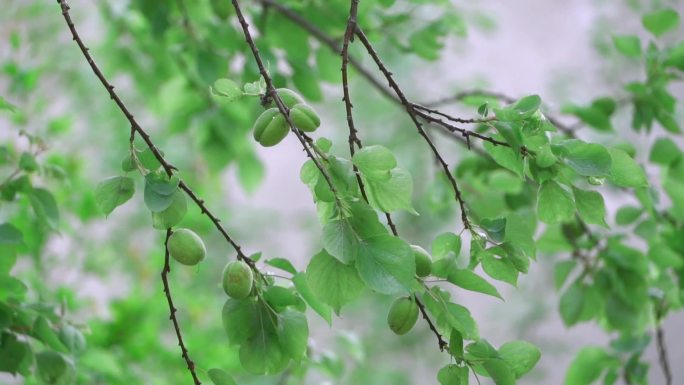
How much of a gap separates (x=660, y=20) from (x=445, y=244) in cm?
47

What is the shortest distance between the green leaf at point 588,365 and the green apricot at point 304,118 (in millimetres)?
511

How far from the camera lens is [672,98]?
2.39ft

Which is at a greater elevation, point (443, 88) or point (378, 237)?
point (443, 88)

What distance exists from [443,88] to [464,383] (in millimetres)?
2157

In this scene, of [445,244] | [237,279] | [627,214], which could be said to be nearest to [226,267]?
[237,279]

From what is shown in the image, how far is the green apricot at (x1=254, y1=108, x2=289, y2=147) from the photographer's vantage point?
0.38 meters

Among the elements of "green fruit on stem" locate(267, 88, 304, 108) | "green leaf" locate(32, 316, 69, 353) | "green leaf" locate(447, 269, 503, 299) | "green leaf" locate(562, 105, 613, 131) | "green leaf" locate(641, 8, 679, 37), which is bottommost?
"green leaf" locate(447, 269, 503, 299)

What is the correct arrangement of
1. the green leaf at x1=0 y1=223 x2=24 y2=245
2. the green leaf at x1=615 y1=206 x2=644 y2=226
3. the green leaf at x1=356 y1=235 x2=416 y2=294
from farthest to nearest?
the green leaf at x1=615 y1=206 x2=644 y2=226 < the green leaf at x1=0 y1=223 x2=24 y2=245 < the green leaf at x1=356 y1=235 x2=416 y2=294

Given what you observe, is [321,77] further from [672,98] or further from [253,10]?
[672,98]

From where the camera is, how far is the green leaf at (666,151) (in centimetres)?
78

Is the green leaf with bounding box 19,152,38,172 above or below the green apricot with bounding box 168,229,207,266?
above

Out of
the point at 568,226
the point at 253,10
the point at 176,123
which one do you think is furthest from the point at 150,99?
the point at 568,226

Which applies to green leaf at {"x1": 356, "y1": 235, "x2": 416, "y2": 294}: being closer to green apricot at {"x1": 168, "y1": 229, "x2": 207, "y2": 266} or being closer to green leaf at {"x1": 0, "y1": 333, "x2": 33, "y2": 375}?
green apricot at {"x1": 168, "y1": 229, "x2": 207, "y2": 266}

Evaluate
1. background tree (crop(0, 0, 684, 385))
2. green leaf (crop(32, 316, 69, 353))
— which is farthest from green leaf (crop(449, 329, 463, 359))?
green leaf (crop(32, 316, 69, 353))
